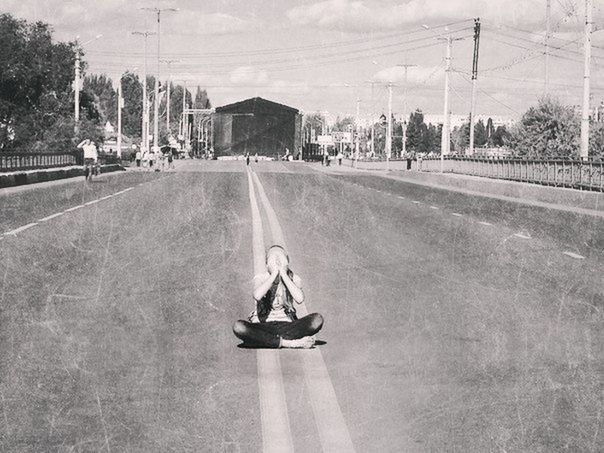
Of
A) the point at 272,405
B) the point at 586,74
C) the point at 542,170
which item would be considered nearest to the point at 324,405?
the point at 272,405

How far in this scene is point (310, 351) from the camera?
9.24m

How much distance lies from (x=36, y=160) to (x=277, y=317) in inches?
1883

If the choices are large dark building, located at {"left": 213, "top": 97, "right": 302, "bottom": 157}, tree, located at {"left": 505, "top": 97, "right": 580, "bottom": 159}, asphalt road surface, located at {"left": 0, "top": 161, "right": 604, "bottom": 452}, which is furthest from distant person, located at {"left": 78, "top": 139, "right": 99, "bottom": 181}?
large dark building, located at {"left": 213, "top": 97, "right": 302, "bottom": 157}

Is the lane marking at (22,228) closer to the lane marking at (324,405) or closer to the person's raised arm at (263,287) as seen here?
the person's raised arm at (263,287)

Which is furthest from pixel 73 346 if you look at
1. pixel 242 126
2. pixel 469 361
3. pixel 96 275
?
pixel 242 126

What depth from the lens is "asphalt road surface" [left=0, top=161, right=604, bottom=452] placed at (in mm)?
6727

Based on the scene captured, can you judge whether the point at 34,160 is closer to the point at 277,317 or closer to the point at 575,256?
the point at 575,256

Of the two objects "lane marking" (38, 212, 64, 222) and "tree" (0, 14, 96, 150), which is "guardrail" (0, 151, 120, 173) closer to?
"lane marking" (38, 212, 64, 222)

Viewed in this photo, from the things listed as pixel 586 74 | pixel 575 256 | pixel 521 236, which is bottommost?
pixel 521 236

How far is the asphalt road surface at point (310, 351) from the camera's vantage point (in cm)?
673

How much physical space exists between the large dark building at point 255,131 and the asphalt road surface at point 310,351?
542ft

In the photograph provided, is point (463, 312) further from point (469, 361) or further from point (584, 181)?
point (584, 181)

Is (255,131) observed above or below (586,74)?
below

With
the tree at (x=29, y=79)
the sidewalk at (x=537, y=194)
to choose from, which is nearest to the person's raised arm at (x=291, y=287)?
the sidewalk at (x=537, y=194)
